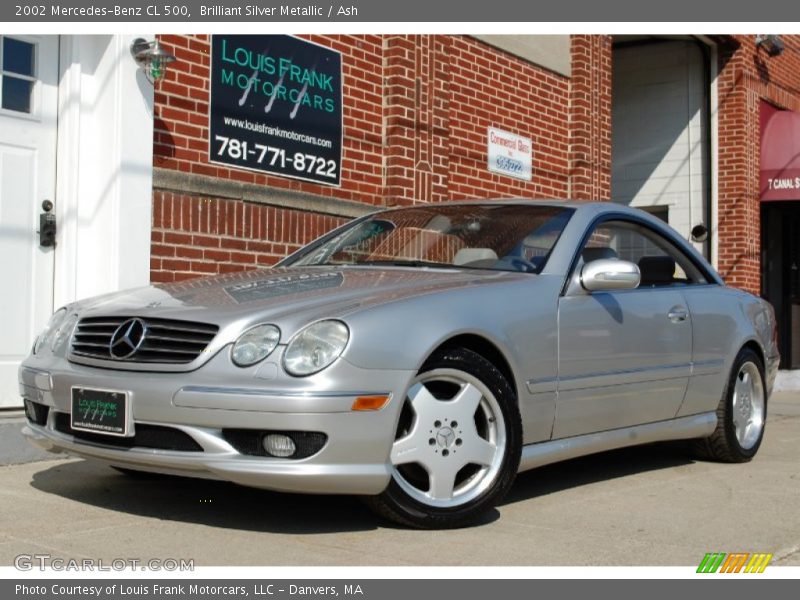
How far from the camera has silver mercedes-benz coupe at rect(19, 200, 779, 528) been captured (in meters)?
3.82

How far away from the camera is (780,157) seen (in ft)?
49.5

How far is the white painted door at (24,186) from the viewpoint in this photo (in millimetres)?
6727

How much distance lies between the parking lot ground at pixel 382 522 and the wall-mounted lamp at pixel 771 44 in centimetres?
1074

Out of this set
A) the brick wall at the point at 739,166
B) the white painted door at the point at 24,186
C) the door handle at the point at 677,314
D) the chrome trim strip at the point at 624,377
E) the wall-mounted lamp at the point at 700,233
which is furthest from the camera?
the wall-mounted lamp at the point at 700,233

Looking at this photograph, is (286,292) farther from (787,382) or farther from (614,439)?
(787,382)

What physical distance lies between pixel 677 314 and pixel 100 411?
2969mm

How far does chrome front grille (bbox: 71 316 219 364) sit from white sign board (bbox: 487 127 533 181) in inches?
Result: 266

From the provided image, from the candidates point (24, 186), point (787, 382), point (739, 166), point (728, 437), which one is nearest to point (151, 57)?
point (24, 186)

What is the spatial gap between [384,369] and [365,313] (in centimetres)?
22

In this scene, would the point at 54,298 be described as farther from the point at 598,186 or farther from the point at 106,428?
the point at 598,186

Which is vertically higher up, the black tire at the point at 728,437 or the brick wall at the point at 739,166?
the brick wall at the point at 739,166

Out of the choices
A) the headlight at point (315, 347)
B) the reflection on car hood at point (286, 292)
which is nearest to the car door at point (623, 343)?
the reflection on car hood at point (286, 292)

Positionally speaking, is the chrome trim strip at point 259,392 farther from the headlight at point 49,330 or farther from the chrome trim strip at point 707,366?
the chrome trim strip at point 707,366
